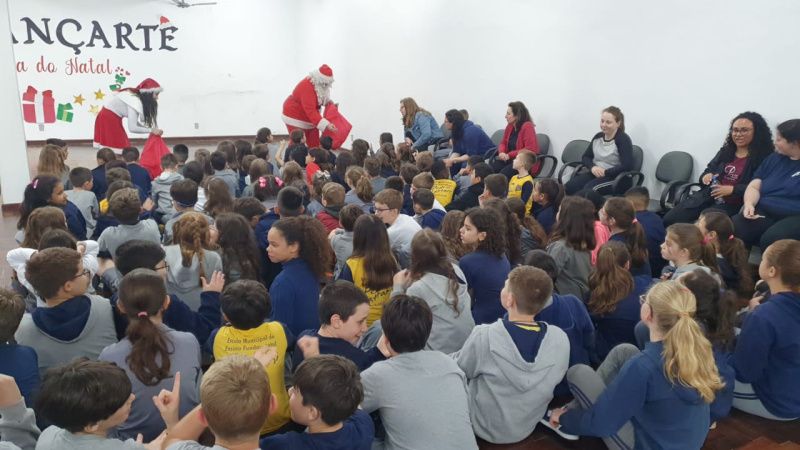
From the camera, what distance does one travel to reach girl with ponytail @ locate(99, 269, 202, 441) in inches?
72.5

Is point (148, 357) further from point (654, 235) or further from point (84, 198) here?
point (654, 235)

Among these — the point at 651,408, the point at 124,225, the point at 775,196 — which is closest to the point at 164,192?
the point at 124,225

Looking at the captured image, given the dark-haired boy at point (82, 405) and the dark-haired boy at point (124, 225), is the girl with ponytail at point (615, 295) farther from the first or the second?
the dark-haired boy at point (124, 225)

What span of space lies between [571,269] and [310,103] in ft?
16.6

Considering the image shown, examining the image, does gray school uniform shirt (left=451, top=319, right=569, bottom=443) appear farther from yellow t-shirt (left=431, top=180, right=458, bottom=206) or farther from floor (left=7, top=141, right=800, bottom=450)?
yellow t-shirt (left=431, top=180, right=458, bottom=206)

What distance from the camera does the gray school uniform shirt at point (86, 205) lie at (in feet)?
13.6

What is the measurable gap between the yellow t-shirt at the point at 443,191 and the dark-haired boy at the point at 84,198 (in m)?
2.65

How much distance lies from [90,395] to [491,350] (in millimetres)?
1281

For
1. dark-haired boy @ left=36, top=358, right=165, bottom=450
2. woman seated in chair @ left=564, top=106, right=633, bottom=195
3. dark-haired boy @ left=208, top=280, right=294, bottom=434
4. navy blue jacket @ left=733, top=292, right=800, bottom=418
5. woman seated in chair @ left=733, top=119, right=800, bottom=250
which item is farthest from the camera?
woman seated in chair @ left=564, top=106, right=633, bottom=195

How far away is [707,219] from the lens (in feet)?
10.1

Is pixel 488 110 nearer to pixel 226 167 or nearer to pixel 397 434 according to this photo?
pixel 226 167

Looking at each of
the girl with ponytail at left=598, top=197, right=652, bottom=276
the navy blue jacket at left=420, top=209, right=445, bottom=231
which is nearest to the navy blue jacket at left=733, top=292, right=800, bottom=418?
the girl with ponytail at left=598, top=197, right=652, bottom=276

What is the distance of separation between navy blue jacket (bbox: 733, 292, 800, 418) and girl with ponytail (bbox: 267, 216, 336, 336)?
180cm

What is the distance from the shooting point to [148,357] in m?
1.84
